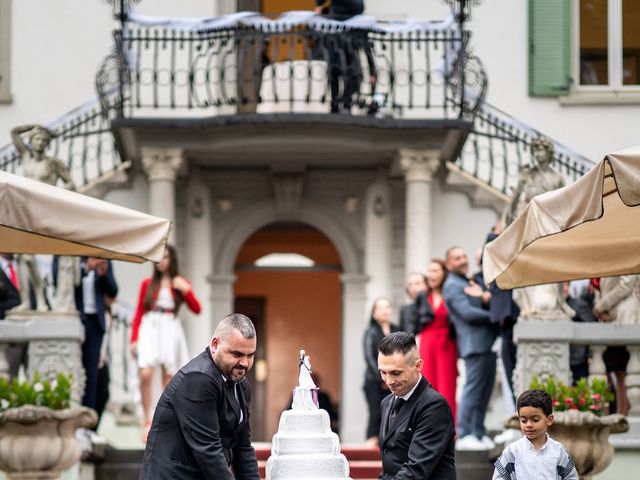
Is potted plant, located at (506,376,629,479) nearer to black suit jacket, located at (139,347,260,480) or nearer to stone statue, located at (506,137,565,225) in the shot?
stone statue, located at (506,137,565,225)

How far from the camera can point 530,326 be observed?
534 inches

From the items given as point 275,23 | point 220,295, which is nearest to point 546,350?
point 275,23

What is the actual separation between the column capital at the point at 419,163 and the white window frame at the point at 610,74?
244cm

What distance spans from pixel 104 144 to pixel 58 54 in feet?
4.51

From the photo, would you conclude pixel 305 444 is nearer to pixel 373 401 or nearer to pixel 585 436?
pixel 585 436

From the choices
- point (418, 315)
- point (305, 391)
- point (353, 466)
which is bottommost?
point (353, 466)

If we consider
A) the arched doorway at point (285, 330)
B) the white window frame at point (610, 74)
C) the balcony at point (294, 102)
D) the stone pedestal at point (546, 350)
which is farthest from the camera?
the arched doorway at point (285, 330)

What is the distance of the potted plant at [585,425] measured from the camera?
12336 mm

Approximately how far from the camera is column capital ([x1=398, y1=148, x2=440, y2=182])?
1936cm

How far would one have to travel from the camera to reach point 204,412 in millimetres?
8148

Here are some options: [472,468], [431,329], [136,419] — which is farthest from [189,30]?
[472,468]

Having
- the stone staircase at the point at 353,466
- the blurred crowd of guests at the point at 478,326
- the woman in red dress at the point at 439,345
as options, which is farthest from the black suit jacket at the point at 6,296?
the woman in red dress at the point at 439,345

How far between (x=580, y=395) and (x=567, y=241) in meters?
2.75

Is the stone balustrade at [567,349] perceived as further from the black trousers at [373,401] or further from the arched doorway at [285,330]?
the arched doorway at [285,330]
